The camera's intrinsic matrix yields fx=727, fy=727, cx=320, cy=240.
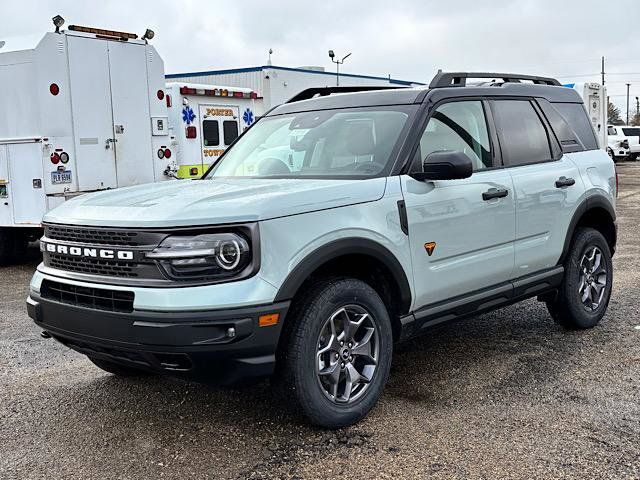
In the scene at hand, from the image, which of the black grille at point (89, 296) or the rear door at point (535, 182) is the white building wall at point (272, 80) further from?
the black grille at point (89, 296)

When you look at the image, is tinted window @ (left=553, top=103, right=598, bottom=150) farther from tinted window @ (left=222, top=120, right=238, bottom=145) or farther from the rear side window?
tinted window @ (left=222, top=120, right=238, bottom=145)

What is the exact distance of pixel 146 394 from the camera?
4621mm

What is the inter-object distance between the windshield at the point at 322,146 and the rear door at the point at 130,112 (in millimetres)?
5833

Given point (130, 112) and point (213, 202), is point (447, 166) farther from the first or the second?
point (130, 112)

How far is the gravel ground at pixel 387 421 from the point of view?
11.7 ft

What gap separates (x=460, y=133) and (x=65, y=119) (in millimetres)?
6629

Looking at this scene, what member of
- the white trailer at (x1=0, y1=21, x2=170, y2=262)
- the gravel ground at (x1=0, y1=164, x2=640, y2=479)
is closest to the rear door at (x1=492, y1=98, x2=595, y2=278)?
the gravel ground at (x1=0, y1=164, x2=640, y2=479)

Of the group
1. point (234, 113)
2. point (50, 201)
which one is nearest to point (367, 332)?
point (50, 201)

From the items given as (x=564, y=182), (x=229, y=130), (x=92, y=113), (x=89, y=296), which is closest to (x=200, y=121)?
(x=229, y=130)

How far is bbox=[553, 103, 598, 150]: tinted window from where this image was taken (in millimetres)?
5789

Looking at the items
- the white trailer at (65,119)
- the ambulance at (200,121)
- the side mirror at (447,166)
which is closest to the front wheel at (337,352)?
the side mirror at (447,166)

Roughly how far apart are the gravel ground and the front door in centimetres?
66

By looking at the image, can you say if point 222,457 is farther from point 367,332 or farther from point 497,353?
point 497,353

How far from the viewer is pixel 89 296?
12.1ft
